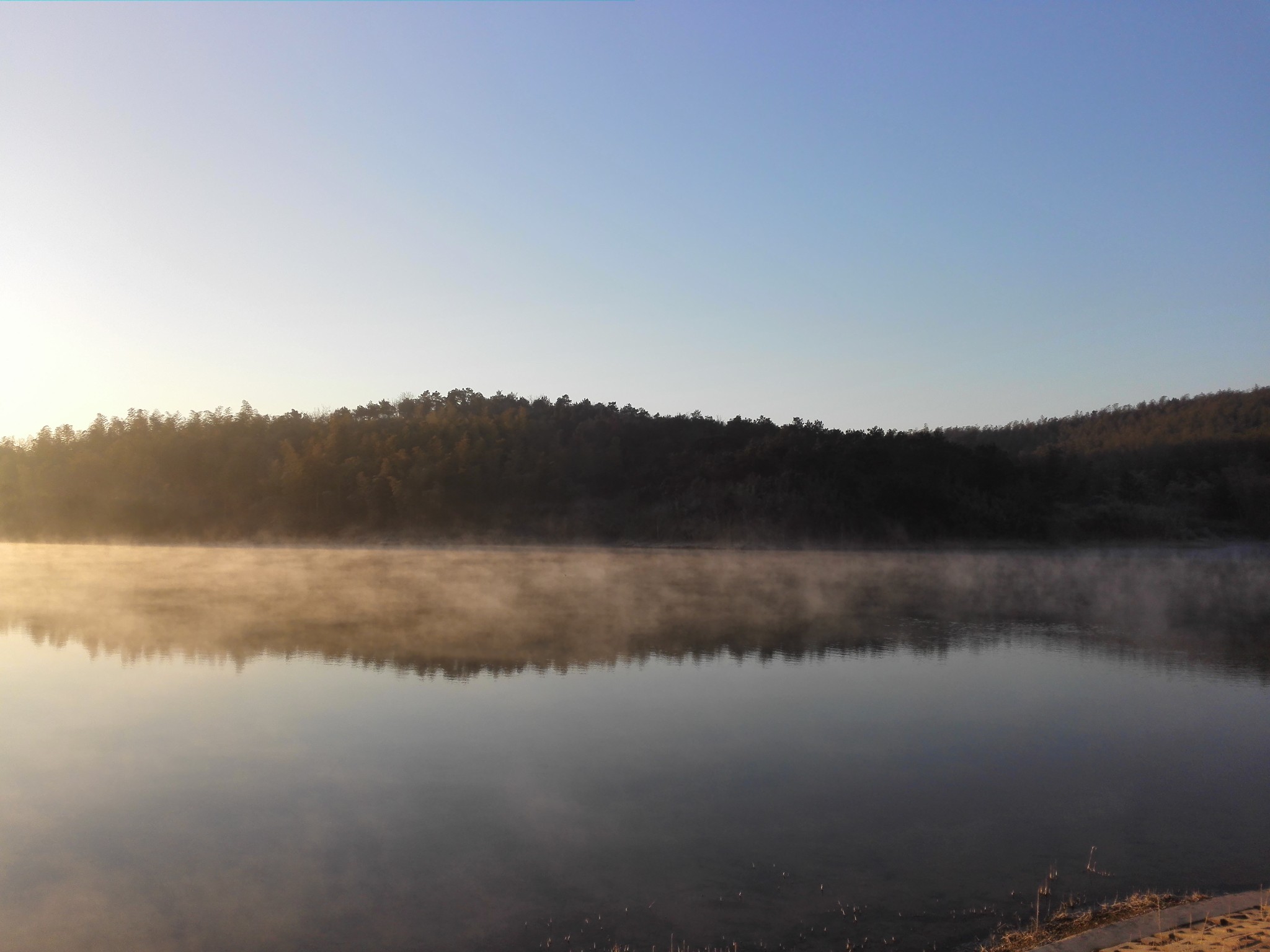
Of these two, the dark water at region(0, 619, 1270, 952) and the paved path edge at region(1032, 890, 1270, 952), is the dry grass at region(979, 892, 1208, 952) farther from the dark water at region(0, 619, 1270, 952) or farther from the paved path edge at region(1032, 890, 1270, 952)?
the dark water at region(0, 619, 1270, 952)

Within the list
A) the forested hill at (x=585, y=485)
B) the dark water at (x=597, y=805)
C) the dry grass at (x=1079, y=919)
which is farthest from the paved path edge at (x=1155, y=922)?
the forested hill at (x=585, y=485)

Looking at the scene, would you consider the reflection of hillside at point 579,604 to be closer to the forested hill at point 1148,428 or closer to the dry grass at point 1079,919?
the dry grass at point 1079,919

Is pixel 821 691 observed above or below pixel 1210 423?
below

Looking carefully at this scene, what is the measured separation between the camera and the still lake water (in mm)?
5875

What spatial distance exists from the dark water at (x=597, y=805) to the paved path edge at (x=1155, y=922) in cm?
70

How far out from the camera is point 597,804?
7988 mm

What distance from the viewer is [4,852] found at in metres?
6.81

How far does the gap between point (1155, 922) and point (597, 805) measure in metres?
4.25

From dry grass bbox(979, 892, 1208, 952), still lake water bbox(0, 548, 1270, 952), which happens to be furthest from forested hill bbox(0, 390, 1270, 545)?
dry grass bbox(979, 892, 1208, 952)

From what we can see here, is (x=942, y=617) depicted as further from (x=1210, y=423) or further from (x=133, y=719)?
(x=1210, y=423)

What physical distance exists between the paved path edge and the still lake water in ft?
2.29

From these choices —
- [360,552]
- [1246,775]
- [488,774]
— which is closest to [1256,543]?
[360,552]

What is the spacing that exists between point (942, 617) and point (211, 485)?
136ft

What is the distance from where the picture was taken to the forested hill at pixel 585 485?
153 feet
